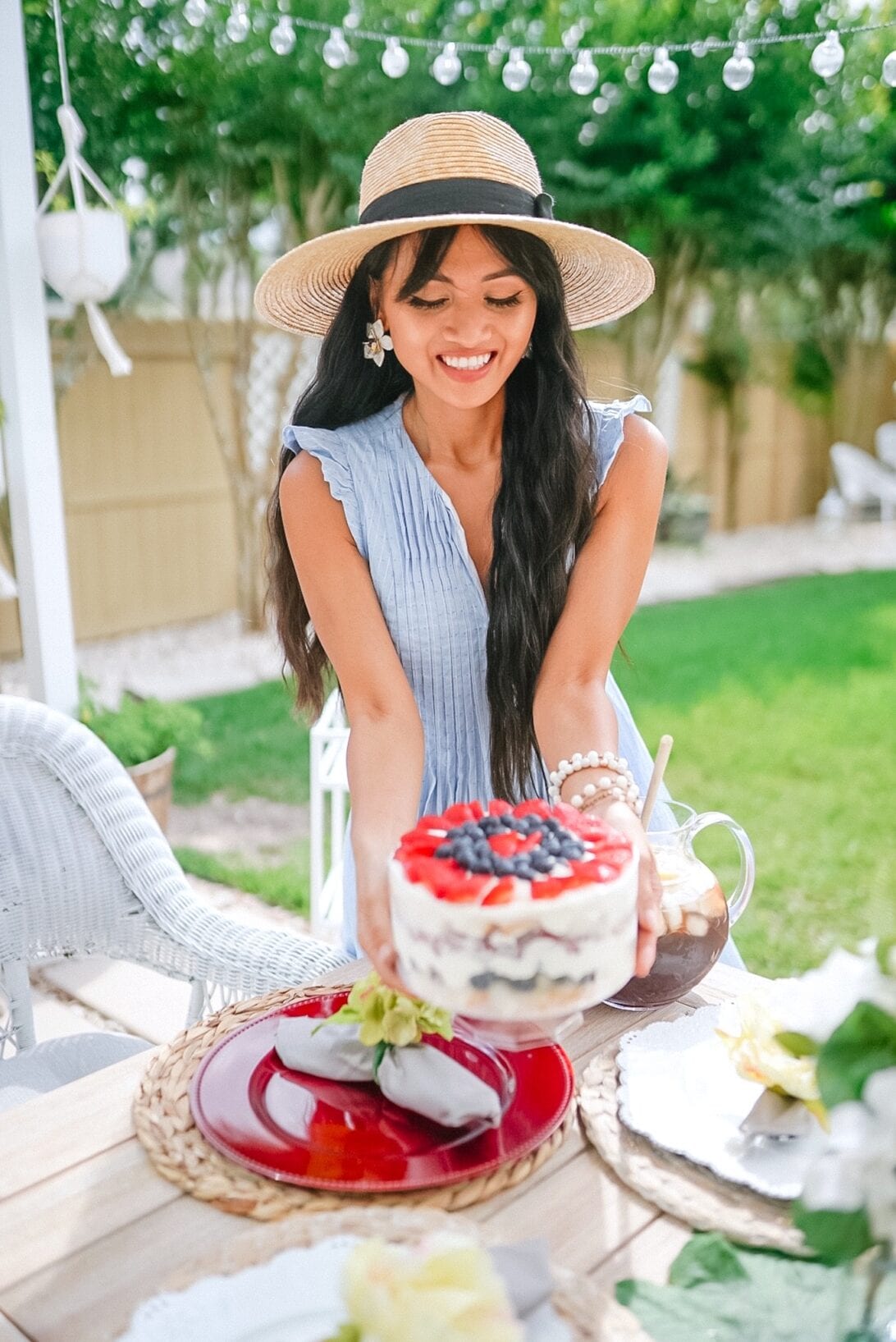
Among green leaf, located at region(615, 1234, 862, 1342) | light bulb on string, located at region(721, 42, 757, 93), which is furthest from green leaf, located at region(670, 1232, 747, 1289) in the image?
light bulb on string, located at region(721, 42, 757, 93)

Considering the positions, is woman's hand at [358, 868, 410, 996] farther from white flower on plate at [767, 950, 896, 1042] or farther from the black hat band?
the black hat band

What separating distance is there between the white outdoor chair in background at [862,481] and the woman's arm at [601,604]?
9190 mm

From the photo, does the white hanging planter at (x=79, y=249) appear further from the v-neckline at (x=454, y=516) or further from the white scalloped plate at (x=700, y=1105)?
the white scalloped plate at (x=700, y=1105)

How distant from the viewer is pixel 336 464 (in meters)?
1.58

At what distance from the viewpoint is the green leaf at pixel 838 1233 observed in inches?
25.0

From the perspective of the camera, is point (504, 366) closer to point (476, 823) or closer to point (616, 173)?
point (476, 823)

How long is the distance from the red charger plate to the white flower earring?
0.94 m

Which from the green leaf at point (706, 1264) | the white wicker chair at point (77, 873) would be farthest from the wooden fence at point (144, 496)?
the green leaf at point (706, 1264)

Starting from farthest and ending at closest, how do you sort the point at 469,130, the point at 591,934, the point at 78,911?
the point at 78,911
the point at 469,130
the point at 591,934

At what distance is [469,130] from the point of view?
1.41 meters

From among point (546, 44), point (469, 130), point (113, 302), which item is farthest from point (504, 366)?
point (546, 44)

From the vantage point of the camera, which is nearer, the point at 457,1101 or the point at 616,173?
the point at 457,1101

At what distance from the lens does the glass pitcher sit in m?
1.19

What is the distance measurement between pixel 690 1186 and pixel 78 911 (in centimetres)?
109
